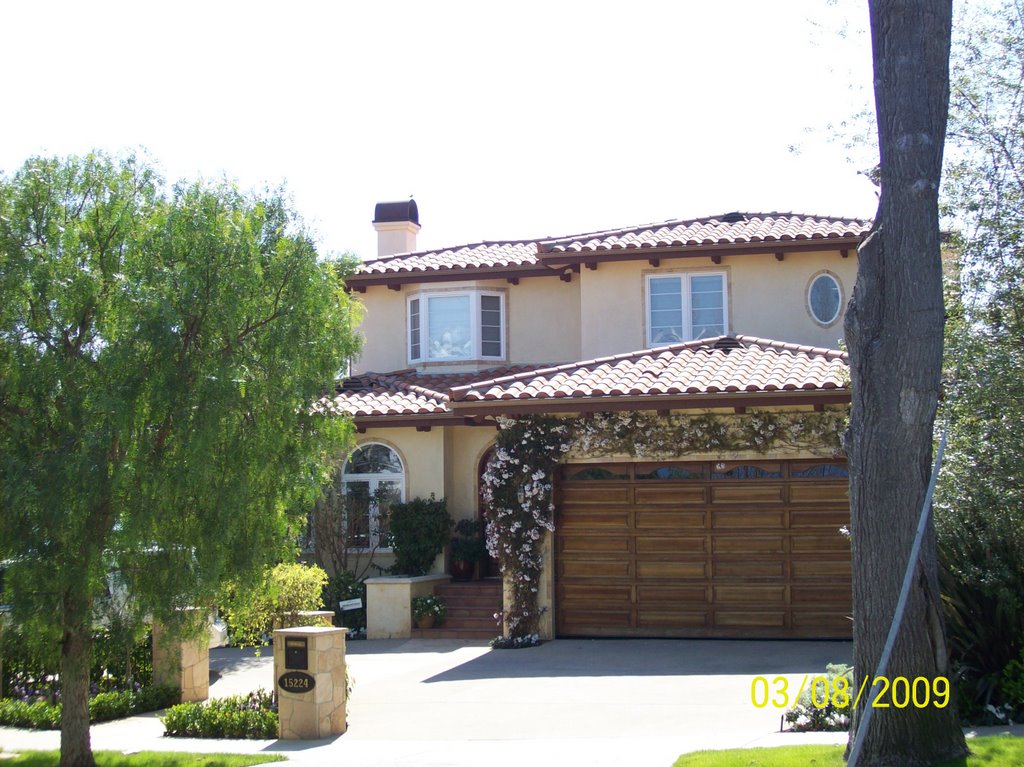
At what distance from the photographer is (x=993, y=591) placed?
10.3 m

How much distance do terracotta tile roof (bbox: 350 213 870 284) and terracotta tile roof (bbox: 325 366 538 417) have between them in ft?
6.89

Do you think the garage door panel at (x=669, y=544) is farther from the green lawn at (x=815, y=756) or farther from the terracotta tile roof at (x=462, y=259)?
the terracotta tile roof at (x=462, y=259)

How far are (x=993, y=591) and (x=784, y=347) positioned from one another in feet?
25.8

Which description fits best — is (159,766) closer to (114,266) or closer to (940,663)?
(114,266)

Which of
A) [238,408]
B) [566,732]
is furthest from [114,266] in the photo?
[566,732]

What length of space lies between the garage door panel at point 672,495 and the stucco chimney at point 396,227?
12.8 metres

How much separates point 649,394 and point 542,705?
508cm

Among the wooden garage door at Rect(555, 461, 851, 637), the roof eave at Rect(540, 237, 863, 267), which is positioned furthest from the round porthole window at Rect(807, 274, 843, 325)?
the wooden garage door at Rect(555, 461, 851, 637)

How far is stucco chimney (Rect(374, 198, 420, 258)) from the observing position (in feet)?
91.5

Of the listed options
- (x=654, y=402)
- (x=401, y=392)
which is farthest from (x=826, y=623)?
(x=401, y=392)

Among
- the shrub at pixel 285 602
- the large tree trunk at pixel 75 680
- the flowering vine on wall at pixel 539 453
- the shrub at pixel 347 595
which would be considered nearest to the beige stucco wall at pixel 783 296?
the flowering vine on wall at pixel 539 453

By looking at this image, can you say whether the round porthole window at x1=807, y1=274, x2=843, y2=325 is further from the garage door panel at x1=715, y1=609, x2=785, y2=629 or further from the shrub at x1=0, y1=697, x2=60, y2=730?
the shrub at x1=0, y1=697, x2=60, y2=730

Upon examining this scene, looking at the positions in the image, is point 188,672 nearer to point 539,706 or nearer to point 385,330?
point 539,706

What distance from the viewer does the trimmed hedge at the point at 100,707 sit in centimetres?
1300
